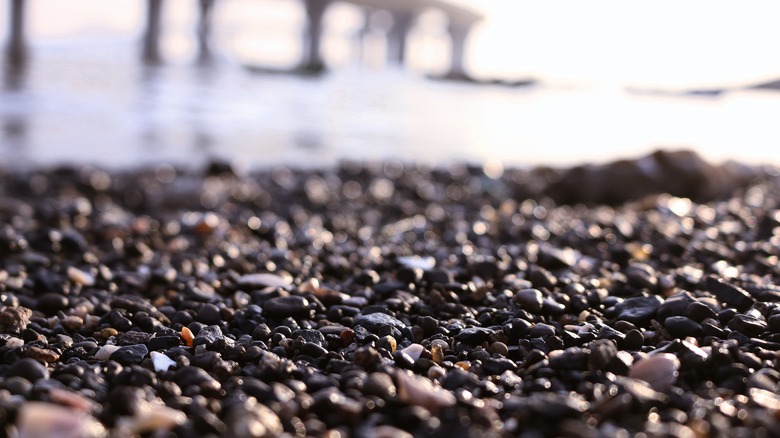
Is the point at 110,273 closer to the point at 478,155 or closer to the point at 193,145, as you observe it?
the point at 193,145

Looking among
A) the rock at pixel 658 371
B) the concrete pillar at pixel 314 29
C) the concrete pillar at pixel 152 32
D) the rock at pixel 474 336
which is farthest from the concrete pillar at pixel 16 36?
the rock at pixel 658 371

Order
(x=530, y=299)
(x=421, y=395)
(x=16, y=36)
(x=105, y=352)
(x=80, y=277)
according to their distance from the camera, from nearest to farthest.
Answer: (x=421, y=395) < (x=105, y=352) < (x=530, y=299) < (x=80, y=277) < (x=16, y=36)

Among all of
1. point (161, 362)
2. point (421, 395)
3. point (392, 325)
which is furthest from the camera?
point (392, 325)

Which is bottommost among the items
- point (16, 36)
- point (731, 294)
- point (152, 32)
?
point (731, 294)

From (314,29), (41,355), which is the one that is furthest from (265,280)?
(314,29)

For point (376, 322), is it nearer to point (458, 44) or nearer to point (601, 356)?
point (601, 356)

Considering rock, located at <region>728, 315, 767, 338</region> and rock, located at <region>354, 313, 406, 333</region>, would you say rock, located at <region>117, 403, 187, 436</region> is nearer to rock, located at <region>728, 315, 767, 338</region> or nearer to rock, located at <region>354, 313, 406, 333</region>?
rock, located at <region>354, 313, 406, 333</region>

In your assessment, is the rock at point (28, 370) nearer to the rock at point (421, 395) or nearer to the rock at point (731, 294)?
the rock at point (421, 395)
